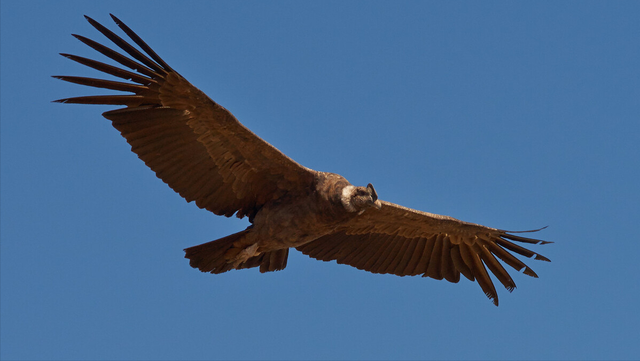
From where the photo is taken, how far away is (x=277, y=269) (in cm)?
1156

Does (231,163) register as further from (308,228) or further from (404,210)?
(404,210)

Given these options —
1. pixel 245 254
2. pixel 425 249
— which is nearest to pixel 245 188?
pixel 245 254

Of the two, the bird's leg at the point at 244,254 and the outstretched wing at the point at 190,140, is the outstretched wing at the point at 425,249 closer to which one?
the bird's leg at the point at 244,254

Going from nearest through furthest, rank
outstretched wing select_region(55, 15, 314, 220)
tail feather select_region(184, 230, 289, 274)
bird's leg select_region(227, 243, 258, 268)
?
outstretched wing select_region(55, 15, 314, 220), tail feather select_region(184, 230, 289, 274), bird's leg select_region(227, 243, 258, 268)

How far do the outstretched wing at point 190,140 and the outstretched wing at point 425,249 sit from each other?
1.73m

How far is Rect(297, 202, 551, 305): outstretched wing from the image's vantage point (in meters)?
12.0

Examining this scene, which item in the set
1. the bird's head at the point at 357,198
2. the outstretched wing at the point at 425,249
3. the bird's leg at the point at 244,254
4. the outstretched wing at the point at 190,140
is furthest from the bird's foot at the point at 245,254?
the bird's head at the point at 357,198

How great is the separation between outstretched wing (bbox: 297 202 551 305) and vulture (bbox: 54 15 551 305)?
0.02 metres

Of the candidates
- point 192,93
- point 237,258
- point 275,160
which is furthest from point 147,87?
point 237,258

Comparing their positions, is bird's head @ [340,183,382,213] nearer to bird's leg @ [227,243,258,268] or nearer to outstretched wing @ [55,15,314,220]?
outstretched wing @ [55,15,314,220]

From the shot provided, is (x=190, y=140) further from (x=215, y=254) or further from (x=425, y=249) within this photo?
(x=425, y=249)

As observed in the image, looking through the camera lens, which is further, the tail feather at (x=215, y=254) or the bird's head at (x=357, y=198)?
the tail feather at (x=215, y=254)

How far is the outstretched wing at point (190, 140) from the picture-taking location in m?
9.61

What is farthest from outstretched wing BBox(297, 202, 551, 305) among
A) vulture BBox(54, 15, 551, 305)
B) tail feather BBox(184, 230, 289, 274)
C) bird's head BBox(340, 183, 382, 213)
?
bird's head BBox(340, 183, 382, 213)
